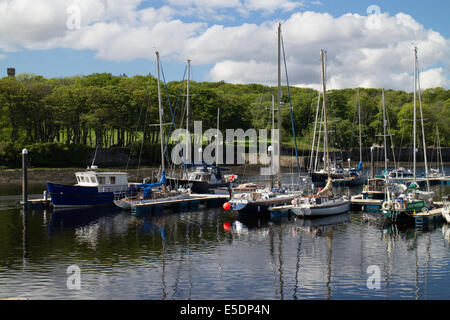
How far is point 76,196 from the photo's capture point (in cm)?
4838

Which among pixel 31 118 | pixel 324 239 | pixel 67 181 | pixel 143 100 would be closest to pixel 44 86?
pixel 31 118

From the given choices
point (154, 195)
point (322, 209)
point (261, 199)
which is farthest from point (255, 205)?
point (154, 195)

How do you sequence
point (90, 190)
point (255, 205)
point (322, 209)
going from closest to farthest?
point (322, 209)
point (255, 205)
point (90, 190)

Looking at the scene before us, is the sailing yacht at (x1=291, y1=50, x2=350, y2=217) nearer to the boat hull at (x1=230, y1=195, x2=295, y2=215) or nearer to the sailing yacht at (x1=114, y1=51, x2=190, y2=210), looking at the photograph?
the boat hull at (x1=230, y1=195, x2=295, y2=215)

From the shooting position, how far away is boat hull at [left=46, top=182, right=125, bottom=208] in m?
47.4

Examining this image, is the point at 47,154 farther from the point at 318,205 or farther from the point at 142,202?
the point at 318,205

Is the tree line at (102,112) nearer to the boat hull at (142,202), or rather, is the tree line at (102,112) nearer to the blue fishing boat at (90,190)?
the blue fishing boat at (90,190)

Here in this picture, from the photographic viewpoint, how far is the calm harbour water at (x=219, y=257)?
2205cm

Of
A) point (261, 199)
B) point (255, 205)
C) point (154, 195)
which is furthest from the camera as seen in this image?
point (154, 195)

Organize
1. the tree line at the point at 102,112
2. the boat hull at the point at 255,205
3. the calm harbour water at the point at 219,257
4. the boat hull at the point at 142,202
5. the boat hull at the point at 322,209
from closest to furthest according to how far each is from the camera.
Answer: the calm harbour water at the point at 219,257 → the boat hull at the point at 322,209 → the boat hull at the point at 255,205 → the boat hull at the point at 142,202 → the tree line at the point at 102,112

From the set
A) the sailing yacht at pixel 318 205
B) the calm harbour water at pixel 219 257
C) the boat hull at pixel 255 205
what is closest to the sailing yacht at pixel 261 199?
the boat hull at pixel 255 205

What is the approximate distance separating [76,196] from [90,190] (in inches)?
59.6
